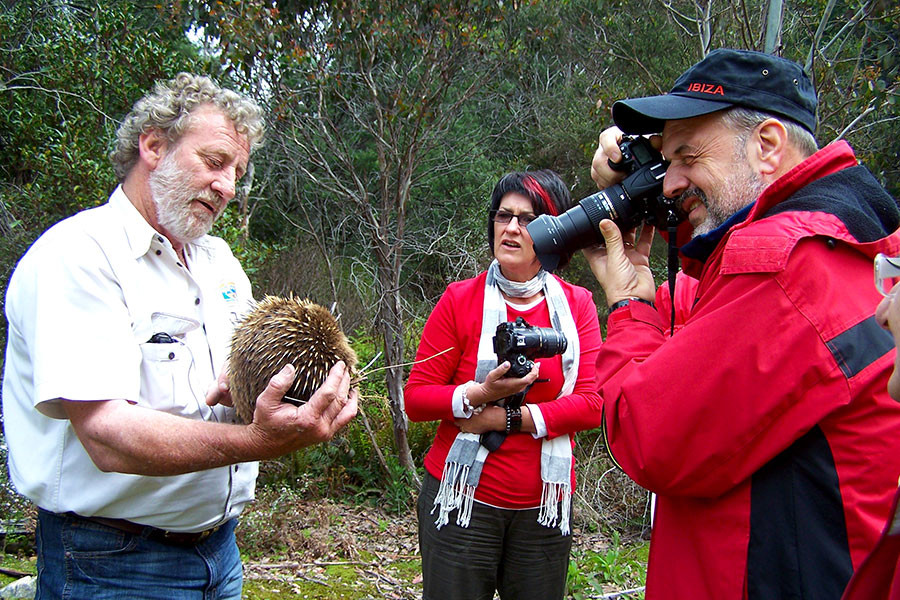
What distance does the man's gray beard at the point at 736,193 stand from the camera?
1875 mm

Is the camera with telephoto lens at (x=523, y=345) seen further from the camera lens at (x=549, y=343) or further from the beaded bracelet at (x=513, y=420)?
the beaded bracelet at (x=513, y=420)

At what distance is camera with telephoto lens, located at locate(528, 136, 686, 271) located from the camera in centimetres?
229

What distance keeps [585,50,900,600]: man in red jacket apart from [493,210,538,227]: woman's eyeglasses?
1.54 meters

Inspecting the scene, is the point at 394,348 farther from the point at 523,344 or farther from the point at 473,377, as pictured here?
the point at 523,344

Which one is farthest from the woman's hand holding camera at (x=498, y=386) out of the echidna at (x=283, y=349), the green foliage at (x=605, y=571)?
the green foliage at (x=605, y=571)

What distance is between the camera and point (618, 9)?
11.4 meters

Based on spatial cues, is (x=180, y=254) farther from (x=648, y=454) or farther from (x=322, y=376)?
(x=648, y=454)

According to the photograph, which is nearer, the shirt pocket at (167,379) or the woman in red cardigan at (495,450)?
the shirt pocket at (167,379)

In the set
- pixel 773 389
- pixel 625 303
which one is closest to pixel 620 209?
pixel 625 303

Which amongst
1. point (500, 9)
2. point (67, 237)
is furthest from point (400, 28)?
point (67, 237)

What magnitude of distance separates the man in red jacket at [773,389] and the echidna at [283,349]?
2.58 feet

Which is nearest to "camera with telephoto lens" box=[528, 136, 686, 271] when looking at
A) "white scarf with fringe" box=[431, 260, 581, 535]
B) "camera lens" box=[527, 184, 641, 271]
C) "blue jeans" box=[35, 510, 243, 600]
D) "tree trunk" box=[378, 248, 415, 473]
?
"camera lens" box=[527, 184, 641, 271]

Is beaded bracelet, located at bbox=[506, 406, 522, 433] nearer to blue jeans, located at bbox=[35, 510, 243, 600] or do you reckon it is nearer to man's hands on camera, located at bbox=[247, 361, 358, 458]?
man's hands on camera, located at bbox=[247, 361, 358, 458]

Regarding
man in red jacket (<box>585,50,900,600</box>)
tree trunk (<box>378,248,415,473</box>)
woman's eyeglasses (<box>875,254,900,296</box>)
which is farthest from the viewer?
tree trunk (<box>378,248,415,473</box>)
